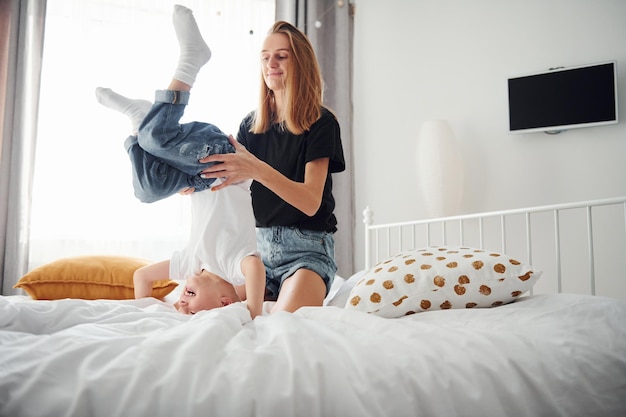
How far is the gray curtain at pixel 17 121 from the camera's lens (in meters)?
2.72

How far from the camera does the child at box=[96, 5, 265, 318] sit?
1.16 meters

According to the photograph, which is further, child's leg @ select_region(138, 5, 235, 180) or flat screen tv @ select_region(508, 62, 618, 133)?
flat screen tv @ select_region(508, 62, 618, 133)

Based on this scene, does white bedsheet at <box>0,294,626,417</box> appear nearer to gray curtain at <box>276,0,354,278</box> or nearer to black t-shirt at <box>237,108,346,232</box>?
black t-shirt at <box>237,108,346,232</box>

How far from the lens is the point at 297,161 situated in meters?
1.63

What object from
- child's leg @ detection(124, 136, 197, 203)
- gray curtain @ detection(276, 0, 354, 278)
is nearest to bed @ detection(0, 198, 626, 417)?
child's leg @ detection(124, 136, 197, 203)

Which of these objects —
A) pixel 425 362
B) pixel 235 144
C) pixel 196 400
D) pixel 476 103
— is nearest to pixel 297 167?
pixel 235 144

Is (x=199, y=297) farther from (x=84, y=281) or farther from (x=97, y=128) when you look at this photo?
(x=97, y=128)

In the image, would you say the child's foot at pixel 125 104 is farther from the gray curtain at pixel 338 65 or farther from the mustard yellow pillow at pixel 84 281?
the gray curtain at pixel 338 65

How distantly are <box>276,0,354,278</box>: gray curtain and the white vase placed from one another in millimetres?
659

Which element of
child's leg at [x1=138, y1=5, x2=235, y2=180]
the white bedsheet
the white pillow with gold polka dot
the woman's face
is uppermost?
the woman's face

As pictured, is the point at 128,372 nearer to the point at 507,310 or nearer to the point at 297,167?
the point at 507,310

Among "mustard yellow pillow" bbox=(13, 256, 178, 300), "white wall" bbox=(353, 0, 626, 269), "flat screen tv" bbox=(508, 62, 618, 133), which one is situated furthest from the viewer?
"white wall" bbox=(353, 0, 626, 269)

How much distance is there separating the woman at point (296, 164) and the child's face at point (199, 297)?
195 millimetres

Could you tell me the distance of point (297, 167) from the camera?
5.36ft
